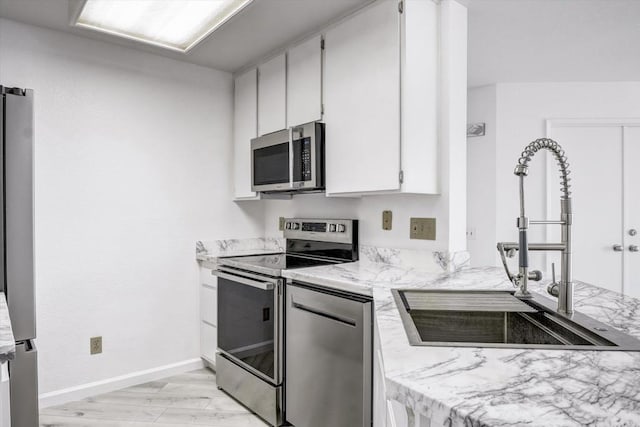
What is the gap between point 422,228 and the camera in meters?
2.19

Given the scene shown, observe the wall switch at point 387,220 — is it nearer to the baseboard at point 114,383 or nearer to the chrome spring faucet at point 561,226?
the chrome spring faucet at point 561,226

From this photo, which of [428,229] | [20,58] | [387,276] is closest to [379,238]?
[428,229]

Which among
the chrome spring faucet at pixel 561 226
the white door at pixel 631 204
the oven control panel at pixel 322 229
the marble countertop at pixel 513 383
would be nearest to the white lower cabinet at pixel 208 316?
the oven control panel at pixel 322 229

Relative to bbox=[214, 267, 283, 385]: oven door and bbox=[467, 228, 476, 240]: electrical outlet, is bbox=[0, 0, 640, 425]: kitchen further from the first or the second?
bbox=[467, 228, 476, 240]: electrical outlet

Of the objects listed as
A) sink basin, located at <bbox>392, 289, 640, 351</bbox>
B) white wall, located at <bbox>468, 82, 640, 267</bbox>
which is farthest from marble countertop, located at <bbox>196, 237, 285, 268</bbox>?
white wall, located at <bbox>468, 82, 640, 267</bbox>

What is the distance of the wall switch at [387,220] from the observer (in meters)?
2.36

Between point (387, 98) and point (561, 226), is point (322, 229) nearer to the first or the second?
point (387, 98)

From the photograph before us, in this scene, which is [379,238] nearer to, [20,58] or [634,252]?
[20,58]

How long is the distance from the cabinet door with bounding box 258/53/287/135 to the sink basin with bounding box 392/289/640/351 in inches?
62.5

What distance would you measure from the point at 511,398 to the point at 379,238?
5.79 ft

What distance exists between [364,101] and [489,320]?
4.09ft

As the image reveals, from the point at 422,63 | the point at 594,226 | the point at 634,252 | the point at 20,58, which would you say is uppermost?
the point at 20,58

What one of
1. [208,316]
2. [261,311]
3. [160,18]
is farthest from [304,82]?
[208,316]

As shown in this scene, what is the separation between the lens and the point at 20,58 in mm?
2322
